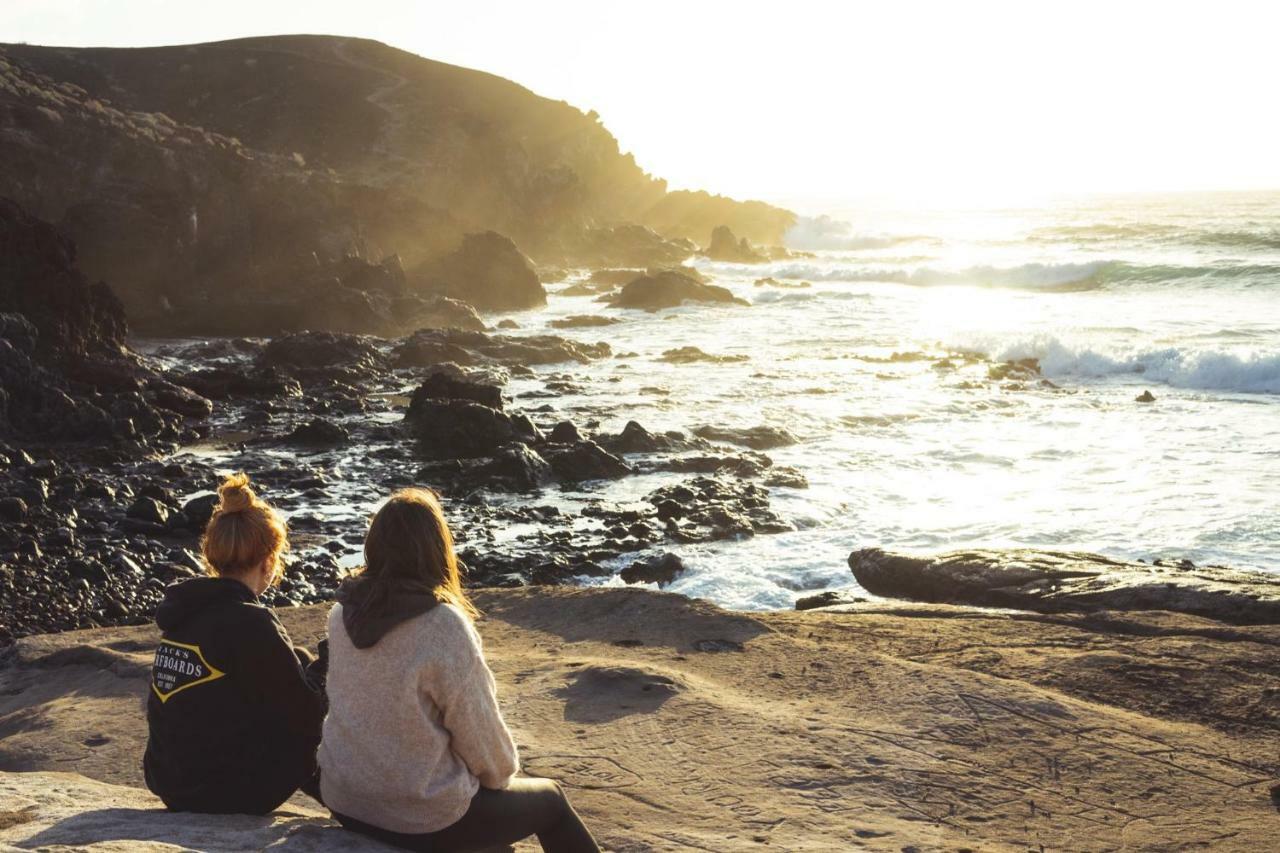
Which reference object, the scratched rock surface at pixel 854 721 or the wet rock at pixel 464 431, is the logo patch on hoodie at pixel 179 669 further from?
the wet rock at pixel 464 431

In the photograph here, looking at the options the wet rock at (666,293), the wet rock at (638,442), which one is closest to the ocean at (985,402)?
the wet rock at (666,293)

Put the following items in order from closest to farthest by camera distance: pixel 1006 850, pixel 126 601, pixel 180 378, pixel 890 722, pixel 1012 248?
pixel 1006 850 → pixel 890 722 → pixel 126 601 → pixel 180 378 → pixel 1012 248

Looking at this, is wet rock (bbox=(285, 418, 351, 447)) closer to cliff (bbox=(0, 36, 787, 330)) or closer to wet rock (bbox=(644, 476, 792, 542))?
wet rock (bbox=(644, 476, 792, 542))

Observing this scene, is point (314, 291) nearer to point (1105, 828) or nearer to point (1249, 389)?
point (1249, 389)

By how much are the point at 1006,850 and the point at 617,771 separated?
73.2 inches

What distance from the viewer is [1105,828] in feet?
15.9

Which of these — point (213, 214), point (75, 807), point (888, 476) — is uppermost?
point (213, 214)

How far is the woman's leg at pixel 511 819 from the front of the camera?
143 inches

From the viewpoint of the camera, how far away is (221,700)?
3.88 metres

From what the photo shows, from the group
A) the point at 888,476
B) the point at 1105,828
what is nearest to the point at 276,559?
the point at 1105,828

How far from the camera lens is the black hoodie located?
12.6ft

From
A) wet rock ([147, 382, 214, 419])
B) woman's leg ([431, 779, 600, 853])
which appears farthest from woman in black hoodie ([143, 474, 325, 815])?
wet rock ([147, 382, 214, 419])

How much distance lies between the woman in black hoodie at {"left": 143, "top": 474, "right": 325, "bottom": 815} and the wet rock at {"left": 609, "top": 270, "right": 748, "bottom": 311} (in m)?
35.4

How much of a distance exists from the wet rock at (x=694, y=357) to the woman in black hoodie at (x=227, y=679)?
73.9 ft
